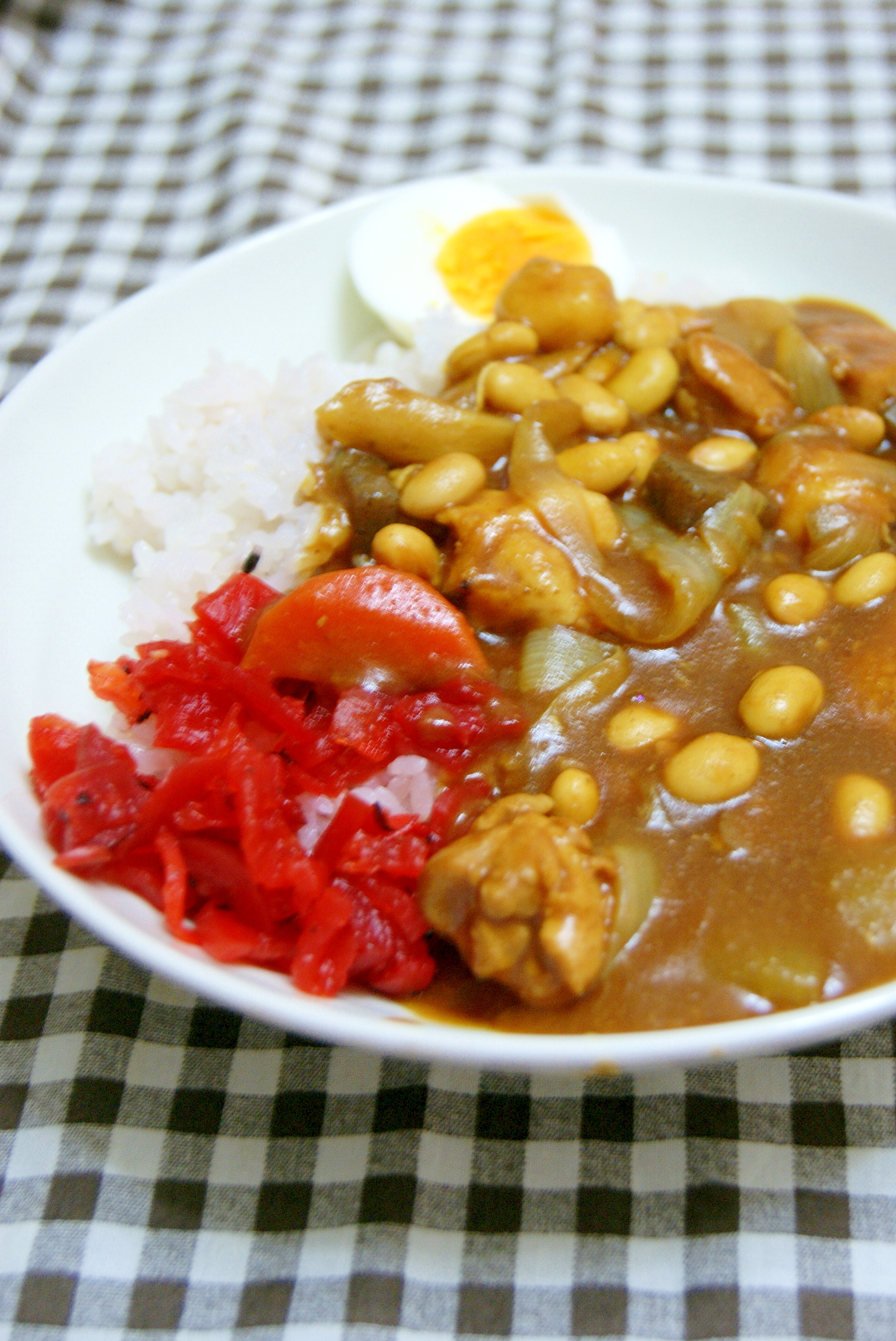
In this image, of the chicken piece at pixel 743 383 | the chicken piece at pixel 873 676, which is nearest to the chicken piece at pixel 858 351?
the chicken piece at pixel 743 383

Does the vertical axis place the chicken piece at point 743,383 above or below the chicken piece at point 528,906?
above

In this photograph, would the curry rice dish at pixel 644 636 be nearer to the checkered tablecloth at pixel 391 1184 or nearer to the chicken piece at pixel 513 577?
the chicken piece at pixel 513 577

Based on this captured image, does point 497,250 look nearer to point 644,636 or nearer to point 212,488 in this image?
point 212,488

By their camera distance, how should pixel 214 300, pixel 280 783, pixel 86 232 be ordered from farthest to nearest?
1. pixel 86 232
2. pixel 214 300
3. pixel 280 783

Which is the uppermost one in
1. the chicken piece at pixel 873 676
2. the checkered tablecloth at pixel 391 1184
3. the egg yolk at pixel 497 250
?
the egg yolk at pixel 497 250

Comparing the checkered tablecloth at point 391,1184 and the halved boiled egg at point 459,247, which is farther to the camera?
the halved boiled egg at point 459,247

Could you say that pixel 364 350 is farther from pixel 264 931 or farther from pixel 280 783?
pixel 264 931

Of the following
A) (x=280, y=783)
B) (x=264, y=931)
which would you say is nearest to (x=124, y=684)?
(x=280, y=783)

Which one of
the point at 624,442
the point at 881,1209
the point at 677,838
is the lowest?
the point at 881,1209

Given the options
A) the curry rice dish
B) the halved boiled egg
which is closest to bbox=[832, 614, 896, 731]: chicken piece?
the curry rice dish
